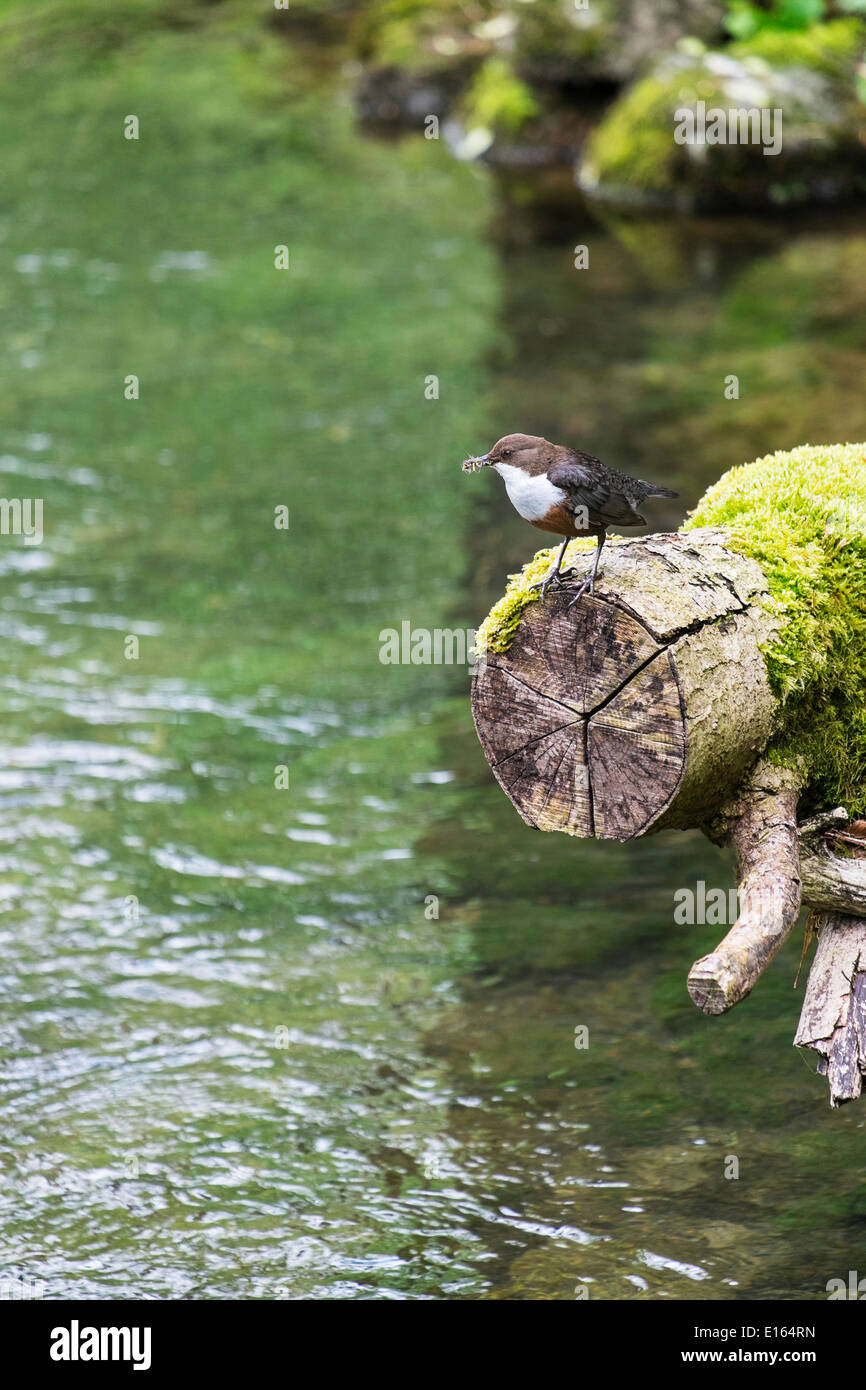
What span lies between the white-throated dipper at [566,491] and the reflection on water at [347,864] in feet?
7.87

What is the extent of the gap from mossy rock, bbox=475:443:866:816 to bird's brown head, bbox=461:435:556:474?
0.24 m

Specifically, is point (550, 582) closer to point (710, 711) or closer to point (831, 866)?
point (710, 711)

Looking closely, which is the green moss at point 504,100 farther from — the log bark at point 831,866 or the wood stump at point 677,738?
the log bark at point 831,866

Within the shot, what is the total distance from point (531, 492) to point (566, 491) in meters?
0.12

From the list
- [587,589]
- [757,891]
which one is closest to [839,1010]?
[757,891]

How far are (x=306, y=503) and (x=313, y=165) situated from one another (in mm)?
10744

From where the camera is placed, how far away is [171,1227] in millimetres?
5215

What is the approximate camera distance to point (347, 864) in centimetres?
741

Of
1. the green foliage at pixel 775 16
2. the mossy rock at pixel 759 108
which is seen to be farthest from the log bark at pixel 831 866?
the mossy rock at pixel 759 108

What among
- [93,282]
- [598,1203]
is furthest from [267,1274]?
[93,282]

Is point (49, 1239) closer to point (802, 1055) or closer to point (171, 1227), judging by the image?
point (171, 1227)

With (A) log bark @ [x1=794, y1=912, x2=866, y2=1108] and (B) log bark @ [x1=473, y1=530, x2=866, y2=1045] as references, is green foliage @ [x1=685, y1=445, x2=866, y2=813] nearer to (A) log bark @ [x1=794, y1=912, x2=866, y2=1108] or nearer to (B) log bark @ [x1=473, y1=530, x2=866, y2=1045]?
(B) log bark @ [x1=473, y1=530, x2=866, y2=1045]

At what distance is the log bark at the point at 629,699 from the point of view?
4.03 meters
